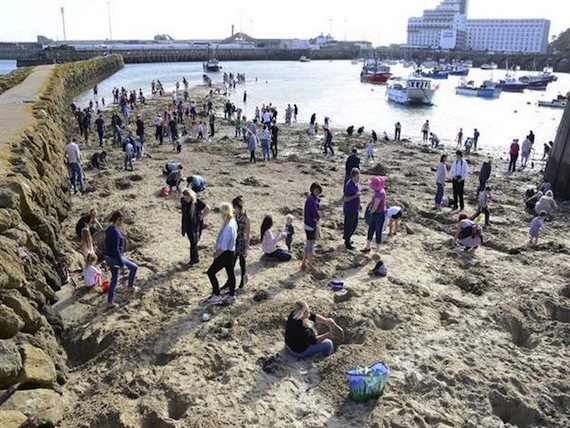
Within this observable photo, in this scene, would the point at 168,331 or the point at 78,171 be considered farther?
the point at 78,171

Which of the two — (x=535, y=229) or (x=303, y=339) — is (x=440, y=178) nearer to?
(x=535, y=229)

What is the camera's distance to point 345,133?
1212 inches

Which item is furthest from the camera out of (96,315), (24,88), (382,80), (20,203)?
(382,80)

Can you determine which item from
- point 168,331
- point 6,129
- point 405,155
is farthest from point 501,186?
point 6,129

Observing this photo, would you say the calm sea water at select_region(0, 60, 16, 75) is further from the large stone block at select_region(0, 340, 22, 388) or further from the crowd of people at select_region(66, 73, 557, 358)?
the large stone block at select_region(0, 340, 22, 388)

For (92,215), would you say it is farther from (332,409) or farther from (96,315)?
(332,409)

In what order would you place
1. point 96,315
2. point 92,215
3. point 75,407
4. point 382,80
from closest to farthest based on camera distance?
point 75,407, point 96,315, point 92,215, point 382,80

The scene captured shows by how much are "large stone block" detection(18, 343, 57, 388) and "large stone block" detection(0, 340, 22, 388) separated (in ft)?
0.44

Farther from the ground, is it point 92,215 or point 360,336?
point 92,215

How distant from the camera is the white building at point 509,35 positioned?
179 m

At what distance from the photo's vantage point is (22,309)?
6461 mm

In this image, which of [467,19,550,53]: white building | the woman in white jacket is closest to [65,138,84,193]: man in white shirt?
the woman in white jacket

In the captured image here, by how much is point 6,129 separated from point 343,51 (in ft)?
552

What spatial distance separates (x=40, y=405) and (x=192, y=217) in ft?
14.7
